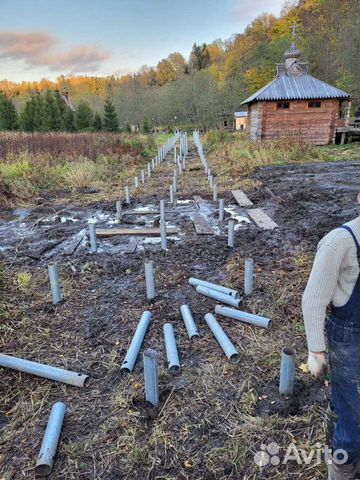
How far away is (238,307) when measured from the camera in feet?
11.7

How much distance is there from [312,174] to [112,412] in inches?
431

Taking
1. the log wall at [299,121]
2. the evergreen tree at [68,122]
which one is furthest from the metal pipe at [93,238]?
the evergreen tree at [68,122]

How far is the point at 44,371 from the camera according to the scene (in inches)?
103

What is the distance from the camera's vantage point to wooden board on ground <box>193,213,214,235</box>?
6164 millimetres

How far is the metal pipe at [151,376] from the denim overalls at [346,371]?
107 cm

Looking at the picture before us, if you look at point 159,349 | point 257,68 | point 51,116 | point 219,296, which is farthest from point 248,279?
point 257,68

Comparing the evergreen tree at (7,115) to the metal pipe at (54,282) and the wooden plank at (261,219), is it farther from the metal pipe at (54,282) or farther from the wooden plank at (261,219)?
the metal pipe at (54,282)

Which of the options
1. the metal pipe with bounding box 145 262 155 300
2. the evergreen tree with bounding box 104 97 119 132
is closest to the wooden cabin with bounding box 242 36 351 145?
the metal pipe with bounding box 145 262 155 300

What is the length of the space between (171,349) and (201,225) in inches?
155

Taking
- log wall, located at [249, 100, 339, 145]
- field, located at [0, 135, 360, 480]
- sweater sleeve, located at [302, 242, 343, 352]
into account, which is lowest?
field, located at [0, 135, 360, 480]

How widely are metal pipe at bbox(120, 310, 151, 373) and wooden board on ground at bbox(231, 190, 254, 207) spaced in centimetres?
533

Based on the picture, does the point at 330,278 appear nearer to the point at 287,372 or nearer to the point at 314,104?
the point at 287,372

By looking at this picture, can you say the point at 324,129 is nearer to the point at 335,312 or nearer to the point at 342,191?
the point at 342,191

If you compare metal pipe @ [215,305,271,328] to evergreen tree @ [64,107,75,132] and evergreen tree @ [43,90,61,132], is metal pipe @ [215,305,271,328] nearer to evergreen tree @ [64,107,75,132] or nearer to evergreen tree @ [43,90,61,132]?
evergreen tree @ [43,90,61,132]
